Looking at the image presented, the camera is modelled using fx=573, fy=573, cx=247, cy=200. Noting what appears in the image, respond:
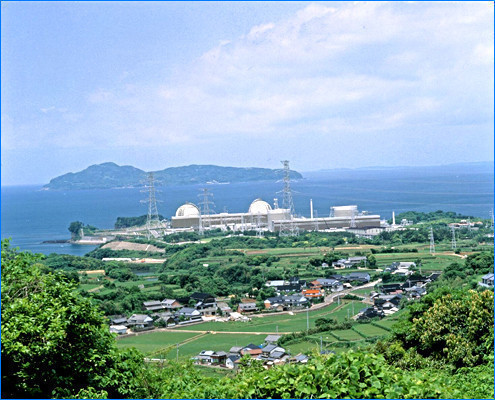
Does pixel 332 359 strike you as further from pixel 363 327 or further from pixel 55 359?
pixel 363 327

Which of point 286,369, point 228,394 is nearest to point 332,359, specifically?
point 286,369

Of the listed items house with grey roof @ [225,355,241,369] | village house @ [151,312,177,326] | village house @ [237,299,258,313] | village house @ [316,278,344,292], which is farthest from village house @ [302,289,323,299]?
house with grey roof @ [225,355,241,369]

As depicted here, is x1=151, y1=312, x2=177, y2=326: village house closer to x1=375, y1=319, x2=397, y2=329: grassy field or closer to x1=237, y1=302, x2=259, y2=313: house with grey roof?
x1=237, y1=302, x2=259, y2=313: house with grey roof

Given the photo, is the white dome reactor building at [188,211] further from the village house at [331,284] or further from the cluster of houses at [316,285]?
the village house at [331,284]

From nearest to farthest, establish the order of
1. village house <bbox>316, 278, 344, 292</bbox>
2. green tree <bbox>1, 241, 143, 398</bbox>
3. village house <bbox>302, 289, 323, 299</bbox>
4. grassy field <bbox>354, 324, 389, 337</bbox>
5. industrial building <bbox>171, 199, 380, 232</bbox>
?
1. green tree <bbox>1, 241, 143, 398</bbox>
2. grassy field <bbox>354, 324, 389, 337</bbox>
3. village house <bbox>302, 289, 323, 299</bbox>
4. village house <bbox>316, 278, 344, 292</bbox>
5. industrial building <bbox>171, 199, 380, 232</bbox>

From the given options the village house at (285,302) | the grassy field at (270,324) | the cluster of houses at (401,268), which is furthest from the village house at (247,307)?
the cluster of houses at (401,268)

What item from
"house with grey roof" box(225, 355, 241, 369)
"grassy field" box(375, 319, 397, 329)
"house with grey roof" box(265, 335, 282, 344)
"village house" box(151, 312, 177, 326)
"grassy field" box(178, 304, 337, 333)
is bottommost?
"grassy field" box(178, 304, 337, 333)

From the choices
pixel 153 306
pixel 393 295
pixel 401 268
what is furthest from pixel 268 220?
pixel 153 306
